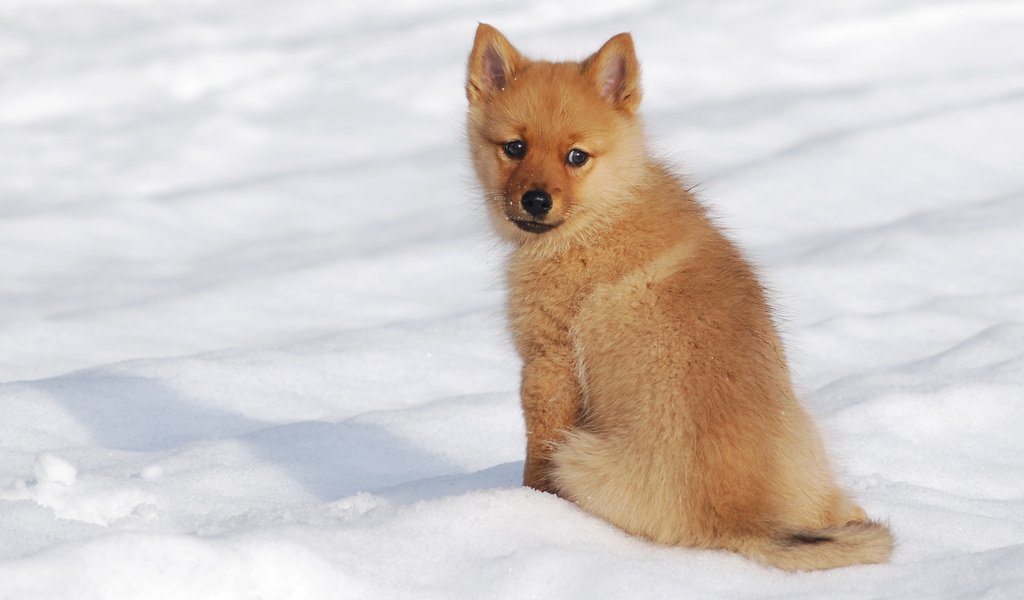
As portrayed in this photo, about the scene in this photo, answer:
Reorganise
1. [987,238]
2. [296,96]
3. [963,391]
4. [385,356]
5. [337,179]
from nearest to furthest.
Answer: [963,391] < [385,356] < [987,238] < [337,179] < [296,96]

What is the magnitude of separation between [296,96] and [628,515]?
7469mm

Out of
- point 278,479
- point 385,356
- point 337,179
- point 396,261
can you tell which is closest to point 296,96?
point 337,179

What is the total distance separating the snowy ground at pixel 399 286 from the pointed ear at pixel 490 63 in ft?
1.61

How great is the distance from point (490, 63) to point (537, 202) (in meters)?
0.65

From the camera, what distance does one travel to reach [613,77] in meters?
3.87

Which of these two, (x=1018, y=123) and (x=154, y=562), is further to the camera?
(x=1018, y=123)

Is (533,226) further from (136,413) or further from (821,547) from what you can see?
(136,413)

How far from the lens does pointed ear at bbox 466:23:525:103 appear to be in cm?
398

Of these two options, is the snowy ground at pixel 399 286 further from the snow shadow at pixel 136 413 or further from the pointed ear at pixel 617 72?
the pointed ear at pixel 617 72

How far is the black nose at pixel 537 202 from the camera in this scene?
356cm

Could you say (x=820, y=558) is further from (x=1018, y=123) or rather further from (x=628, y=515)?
(x=1018, y=123)

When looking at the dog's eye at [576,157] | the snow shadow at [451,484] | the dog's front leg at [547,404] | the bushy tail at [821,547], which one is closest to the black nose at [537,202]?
the dog's eye at [576,157]

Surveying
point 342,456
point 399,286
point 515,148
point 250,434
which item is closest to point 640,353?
point 515,148

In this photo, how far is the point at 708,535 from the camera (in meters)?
3.18
